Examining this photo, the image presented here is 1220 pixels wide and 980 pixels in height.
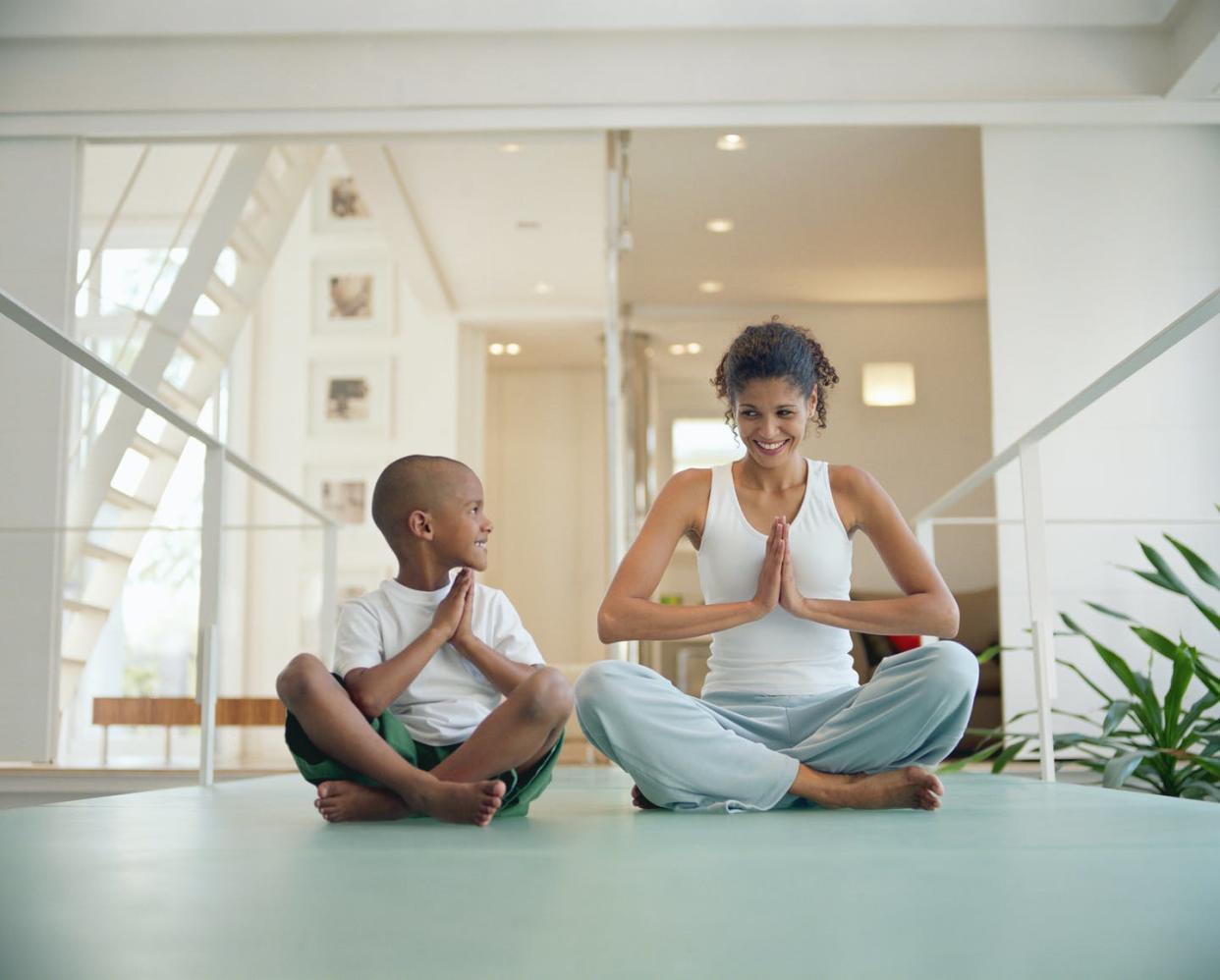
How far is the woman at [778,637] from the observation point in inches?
66.5

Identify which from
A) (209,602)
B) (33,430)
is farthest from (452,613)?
(33,430)

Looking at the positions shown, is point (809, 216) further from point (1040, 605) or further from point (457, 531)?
point (457, 531)

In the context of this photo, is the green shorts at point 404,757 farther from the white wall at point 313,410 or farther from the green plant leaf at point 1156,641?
the white wall at point 313,410

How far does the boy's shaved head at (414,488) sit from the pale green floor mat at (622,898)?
410mm

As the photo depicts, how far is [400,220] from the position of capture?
549 centimetres

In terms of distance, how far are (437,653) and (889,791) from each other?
0.62m

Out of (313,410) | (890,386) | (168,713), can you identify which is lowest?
(168,713)

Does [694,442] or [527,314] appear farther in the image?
[694,442]

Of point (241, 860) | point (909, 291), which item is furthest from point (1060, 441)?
point (241, 860)

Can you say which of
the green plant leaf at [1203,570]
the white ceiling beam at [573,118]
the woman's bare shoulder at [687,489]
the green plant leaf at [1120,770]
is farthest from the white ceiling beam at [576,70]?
the woman's bare shoulder at [687,489]

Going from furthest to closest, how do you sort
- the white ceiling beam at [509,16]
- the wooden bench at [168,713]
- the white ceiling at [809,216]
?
the white ceiling at [809,216]
the white ceiling beam at [509,16]
the wooden bench at [168,713]

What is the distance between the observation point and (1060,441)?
14.4 feet

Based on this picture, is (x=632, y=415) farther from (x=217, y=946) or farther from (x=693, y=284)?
(x=217, y=946)

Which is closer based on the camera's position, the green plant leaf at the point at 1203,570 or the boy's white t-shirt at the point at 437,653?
Result: the boy's white t-shirt at the point at 437,653
